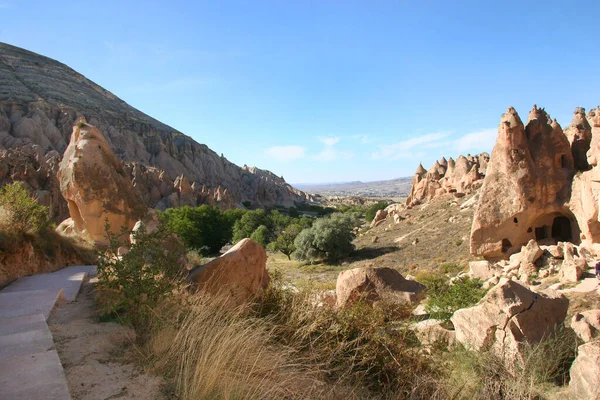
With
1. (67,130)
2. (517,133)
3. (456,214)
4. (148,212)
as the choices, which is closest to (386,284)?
(148,212)

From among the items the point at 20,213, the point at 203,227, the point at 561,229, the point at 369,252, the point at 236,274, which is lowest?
the point at 369,252

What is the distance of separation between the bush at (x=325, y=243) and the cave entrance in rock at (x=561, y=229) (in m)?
14.8

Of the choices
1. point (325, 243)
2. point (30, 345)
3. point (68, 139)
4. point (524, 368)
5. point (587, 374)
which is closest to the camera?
point (30, 345)

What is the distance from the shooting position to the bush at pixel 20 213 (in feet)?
23.2

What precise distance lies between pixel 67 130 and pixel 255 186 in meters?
36.9

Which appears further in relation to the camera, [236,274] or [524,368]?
[236,274]

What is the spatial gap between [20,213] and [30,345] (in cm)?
505

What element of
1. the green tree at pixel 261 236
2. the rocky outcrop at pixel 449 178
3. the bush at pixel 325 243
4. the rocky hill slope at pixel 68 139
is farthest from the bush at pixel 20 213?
the rocky outcrop at pixel 449 178

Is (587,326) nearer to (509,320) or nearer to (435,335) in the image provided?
(509,320)

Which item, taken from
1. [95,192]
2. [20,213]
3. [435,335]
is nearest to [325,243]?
[95,192]

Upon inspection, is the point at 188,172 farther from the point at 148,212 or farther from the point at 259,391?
the point at 259,391

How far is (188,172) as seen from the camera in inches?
2891

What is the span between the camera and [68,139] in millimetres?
59031

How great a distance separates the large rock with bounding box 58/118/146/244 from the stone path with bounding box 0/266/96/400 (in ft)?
16.4
